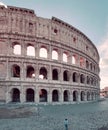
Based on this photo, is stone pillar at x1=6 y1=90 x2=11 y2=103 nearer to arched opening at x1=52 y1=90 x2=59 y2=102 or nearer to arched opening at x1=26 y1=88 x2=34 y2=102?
arched opening at x1=26 y1=88 x2=34 y2=102

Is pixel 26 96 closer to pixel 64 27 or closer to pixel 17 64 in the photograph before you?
pixel 17 64

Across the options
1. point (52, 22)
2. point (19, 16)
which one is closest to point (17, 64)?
point (19, 16)

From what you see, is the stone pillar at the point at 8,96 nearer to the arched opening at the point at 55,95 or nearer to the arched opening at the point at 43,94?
the arched opening at the point at 43,94

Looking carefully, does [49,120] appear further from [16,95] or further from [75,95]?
[75,95]

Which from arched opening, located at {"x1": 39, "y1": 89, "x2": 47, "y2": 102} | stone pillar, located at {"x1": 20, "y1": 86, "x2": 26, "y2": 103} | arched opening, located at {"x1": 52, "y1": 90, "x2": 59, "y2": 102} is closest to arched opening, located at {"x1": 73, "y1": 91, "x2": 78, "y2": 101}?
arched opening, located at {"x1": 52, "y1": 90, "x2": 59, "y2": 102}

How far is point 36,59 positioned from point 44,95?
594cm

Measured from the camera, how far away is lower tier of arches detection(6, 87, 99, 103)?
2400 centimetres

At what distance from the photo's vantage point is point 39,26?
26.6m

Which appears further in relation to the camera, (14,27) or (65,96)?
(65,96)

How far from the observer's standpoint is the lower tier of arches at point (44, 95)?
2400 centimetres

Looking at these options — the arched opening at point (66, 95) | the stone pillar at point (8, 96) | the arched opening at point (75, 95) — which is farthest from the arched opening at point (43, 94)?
the arched opening at point (75, 95)

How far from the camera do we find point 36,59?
2523 cm

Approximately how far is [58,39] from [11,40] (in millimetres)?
7240

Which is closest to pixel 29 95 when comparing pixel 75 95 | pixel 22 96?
pixel 22 96
